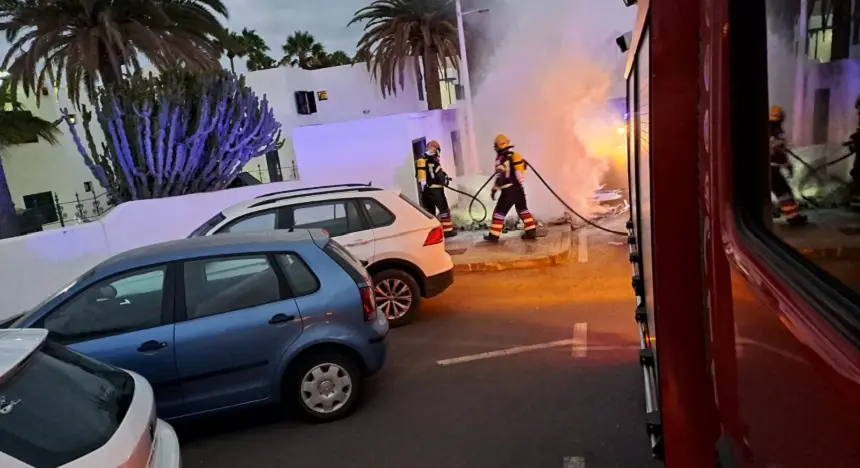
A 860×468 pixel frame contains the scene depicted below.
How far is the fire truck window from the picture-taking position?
0.99 metres

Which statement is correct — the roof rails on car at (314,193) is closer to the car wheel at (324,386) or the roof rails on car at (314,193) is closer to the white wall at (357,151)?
the car wheel at (324,386)

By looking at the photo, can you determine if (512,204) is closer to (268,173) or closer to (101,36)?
(101,36)

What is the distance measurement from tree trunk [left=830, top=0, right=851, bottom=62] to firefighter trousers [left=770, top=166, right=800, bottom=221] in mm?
298

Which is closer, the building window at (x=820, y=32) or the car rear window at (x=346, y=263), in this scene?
the building window at (x=820, y=32)

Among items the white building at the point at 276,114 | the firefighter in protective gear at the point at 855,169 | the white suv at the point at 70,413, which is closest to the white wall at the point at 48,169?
the white building at the point at 276,114

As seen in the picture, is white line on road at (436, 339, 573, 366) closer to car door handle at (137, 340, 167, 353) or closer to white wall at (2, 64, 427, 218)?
car door handle at (137, 340, 167, 353)

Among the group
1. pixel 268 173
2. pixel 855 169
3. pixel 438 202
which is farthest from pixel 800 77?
pixel 268 173

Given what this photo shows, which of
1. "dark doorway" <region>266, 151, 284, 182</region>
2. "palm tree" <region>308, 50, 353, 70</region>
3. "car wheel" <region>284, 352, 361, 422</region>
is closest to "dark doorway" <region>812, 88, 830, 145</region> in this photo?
"car wheel" <region>284, 352, 361, 422</region>

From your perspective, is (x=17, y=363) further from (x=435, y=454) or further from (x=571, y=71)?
(x=571, y=71)

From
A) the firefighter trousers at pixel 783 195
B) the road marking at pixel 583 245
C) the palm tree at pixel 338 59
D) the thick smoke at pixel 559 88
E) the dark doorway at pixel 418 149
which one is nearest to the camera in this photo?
the firefighter trousers at pixel 783 195

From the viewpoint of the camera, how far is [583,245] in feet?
35.9

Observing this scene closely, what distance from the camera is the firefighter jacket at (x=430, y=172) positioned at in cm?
1170

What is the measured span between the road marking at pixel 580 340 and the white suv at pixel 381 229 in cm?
170

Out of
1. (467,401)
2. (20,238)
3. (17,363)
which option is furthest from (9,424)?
(20,238)
